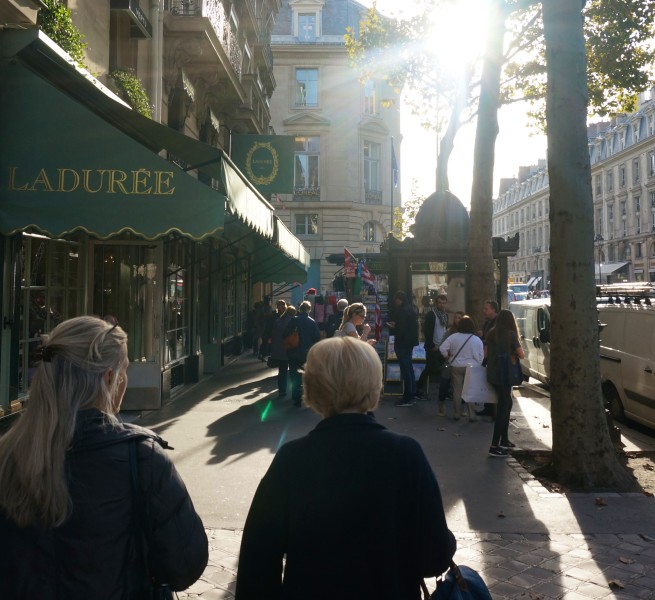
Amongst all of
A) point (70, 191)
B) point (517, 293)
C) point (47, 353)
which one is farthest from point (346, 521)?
point (517, 293)

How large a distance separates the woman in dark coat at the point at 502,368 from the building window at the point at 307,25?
128ft

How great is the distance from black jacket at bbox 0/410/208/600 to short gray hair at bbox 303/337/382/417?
562mm

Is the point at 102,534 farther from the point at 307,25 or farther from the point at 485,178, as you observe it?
the point at 307,25

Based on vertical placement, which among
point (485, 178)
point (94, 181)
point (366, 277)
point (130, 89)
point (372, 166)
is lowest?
point (366, 277)

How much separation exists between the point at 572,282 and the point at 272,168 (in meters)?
10.4

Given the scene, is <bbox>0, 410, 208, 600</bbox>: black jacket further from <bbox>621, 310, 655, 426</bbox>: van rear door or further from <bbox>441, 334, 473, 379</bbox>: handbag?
<bbox>621, 310, 655, 426</bbox>: van rear door

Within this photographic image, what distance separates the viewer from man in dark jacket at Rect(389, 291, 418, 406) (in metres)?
11.8

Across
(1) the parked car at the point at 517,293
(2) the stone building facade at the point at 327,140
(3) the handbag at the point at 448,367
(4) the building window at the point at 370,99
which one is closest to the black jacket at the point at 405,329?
(3) the handbag at the point at 448,367

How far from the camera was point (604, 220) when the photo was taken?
75.6 m

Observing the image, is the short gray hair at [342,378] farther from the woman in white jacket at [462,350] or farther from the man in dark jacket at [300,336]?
the man in dark jacket at [300,336]

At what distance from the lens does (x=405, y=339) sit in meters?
11.7

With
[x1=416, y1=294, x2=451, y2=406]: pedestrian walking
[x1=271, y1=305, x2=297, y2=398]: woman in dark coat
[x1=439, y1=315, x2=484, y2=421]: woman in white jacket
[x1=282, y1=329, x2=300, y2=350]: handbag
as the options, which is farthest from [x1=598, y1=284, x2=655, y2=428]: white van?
[x1=271, y1=305, x2=297, y2=398]: woman in dark coat

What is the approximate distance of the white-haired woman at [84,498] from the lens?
5.95 feet

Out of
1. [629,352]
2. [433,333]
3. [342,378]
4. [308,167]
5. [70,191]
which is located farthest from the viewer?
[308,167]
